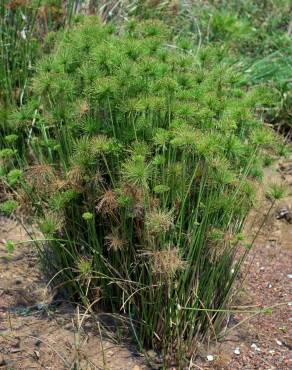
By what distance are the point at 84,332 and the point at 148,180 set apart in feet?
2.70

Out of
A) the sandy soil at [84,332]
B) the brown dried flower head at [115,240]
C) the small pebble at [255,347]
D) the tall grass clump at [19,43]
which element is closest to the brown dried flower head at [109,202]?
the brown dried flower head at [115,240]

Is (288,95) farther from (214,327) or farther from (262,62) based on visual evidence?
(214,327)

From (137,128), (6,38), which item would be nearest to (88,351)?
(137,128)

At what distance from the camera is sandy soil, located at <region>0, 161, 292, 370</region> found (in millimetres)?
3170

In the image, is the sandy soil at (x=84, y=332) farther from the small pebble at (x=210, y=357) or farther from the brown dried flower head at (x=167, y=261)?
the brown dried flower head at (x=167, y=261)

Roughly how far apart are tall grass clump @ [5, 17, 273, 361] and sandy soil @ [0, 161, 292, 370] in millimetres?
143

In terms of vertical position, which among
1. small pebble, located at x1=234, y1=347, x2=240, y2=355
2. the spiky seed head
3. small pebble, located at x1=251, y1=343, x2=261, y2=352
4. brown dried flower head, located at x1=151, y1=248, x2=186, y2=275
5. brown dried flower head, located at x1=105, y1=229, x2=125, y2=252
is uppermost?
the spiky seed head

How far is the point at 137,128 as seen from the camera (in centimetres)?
302

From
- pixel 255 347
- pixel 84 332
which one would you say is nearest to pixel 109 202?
pixel 84 332

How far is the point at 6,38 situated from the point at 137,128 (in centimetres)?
203

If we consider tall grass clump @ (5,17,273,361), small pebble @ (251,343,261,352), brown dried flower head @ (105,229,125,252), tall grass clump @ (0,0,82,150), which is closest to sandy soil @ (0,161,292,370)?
small pebble @ (251,343,261,352)

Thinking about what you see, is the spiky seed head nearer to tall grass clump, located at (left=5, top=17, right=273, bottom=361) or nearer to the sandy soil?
tall grass clump, located at (left=5, top=17, right=273, bottom=361)

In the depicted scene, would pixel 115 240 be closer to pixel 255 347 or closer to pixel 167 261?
pixel 167 261

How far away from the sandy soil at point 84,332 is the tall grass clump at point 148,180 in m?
0.14
